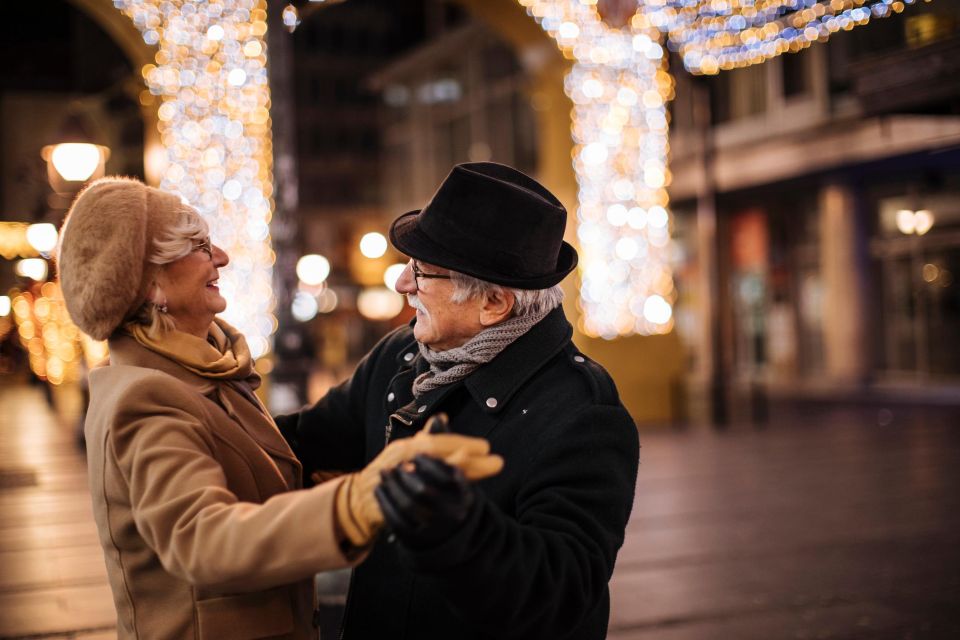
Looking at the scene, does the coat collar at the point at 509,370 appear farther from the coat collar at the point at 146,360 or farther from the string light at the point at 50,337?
the string light at the point at 50,337

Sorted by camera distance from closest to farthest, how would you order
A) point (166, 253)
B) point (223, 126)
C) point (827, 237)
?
1. point (166, 253)
2. point (223, 126)
3. point (827, 237)

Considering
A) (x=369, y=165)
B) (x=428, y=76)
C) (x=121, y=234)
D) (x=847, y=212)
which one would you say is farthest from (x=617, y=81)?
(x=369, y=165)

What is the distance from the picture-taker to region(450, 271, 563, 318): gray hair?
238cm

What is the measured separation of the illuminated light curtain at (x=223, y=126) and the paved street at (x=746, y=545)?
2750mm

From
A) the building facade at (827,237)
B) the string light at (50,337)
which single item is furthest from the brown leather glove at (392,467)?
the building facade at (827,237)

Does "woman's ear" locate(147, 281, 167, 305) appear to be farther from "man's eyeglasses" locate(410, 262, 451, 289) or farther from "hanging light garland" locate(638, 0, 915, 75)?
"hanging light garland" locate(638, 0, 915, 75)

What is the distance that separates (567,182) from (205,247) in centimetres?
1094

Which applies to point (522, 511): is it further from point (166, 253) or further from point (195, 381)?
point (166, 253)

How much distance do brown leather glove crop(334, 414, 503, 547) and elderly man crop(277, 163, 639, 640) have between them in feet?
0.23

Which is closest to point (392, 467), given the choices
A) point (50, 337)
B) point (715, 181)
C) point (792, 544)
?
point (792, 544)

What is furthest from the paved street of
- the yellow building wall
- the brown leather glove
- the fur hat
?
the brown leather glove

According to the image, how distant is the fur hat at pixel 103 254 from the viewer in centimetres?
211

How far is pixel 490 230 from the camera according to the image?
2.27 metres

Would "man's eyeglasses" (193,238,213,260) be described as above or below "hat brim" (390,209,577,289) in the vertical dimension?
above
